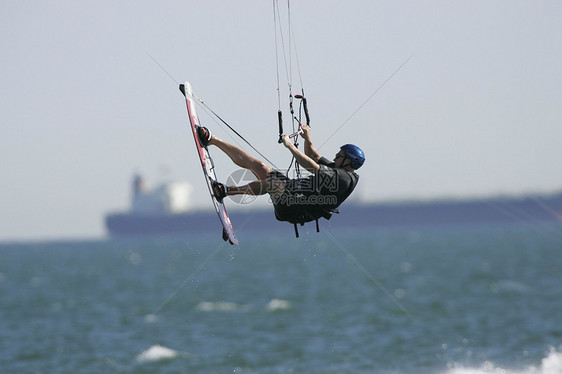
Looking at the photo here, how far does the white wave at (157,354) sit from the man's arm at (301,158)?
16360mm

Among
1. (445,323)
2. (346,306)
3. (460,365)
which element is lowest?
(460,365)

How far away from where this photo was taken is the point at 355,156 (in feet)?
34.3

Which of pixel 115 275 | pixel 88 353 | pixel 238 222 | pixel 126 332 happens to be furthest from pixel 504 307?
pixel 238 222

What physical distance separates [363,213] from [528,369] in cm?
11884

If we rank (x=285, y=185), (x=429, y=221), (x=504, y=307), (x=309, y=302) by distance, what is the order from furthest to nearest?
(x=429, y=221)
(x=309, y=302)
(x=504, y=307)
(x=285, y=185)

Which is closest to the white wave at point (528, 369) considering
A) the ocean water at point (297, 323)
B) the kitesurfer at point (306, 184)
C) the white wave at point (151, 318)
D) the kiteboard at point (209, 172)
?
the ocean water at point (297, 323)

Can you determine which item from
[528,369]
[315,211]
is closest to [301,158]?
[315,211]

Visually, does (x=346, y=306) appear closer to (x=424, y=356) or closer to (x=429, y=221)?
(x=424, y=356)

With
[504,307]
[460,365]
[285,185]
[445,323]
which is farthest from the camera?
[504,307]

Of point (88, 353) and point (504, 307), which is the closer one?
point (88, 353)

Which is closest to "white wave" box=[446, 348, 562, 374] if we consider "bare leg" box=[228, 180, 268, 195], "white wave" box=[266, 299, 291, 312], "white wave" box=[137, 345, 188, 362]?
"white wave" box=[137, 345, 188, 362]

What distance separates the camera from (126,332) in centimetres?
3180

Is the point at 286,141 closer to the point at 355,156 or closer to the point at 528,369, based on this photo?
the point at 355,156

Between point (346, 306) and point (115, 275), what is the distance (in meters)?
39.2
